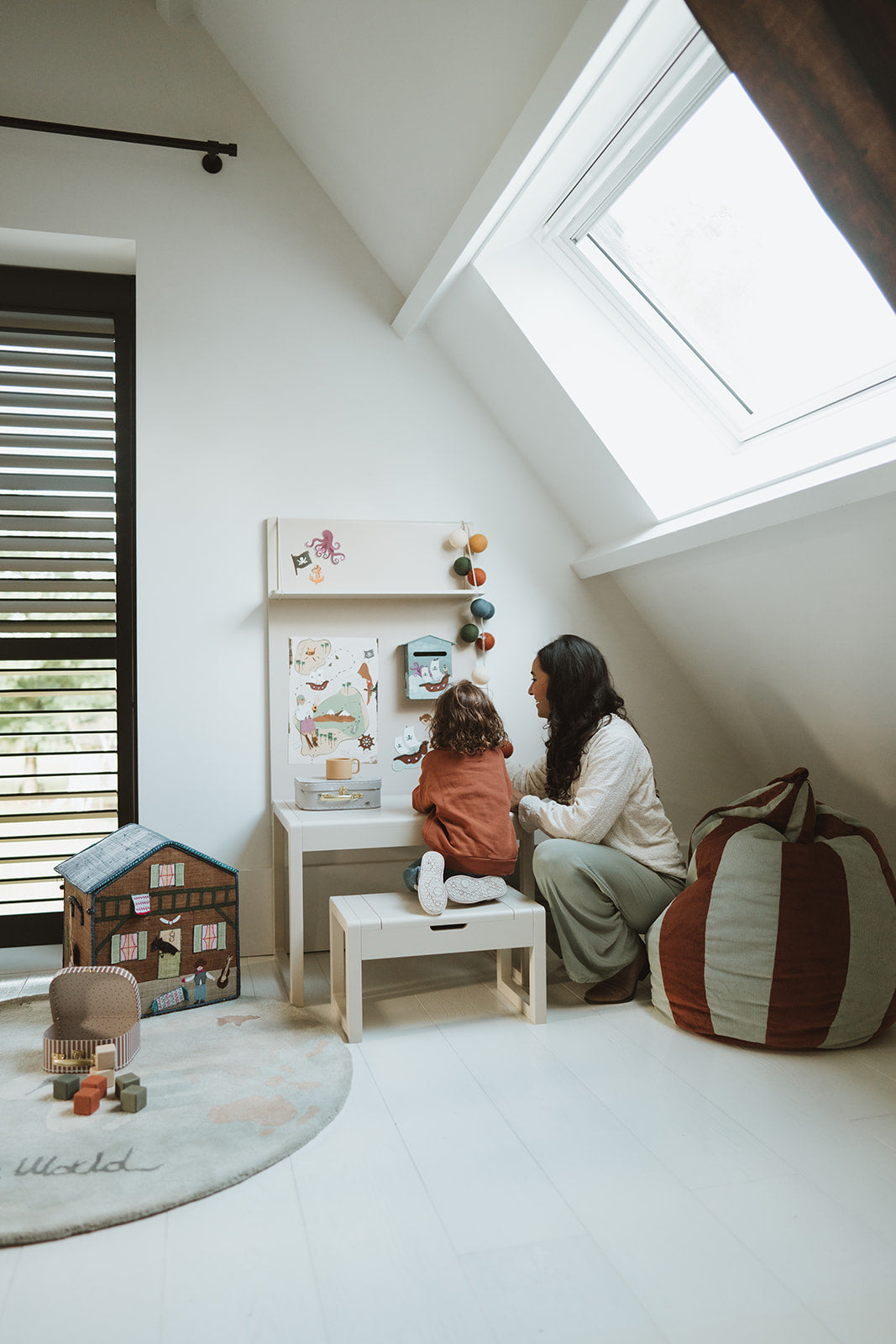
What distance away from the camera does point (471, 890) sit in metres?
2.50

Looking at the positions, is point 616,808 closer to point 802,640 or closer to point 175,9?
point 802,640

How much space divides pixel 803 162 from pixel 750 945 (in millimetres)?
1717

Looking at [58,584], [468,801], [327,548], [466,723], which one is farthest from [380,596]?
[58,584]

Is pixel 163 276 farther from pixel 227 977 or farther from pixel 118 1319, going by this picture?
pixel 118 1319

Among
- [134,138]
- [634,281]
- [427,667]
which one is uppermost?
[134,138]

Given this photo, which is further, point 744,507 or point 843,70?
point 744,507

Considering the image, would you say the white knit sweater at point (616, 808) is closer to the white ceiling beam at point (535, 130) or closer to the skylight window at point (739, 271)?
the skylight window at point (739, 271)

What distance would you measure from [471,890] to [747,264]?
171cm

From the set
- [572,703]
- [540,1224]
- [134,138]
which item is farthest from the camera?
[134,138]

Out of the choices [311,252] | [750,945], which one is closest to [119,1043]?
[750,945]

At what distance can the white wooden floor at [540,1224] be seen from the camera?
1.34 meters

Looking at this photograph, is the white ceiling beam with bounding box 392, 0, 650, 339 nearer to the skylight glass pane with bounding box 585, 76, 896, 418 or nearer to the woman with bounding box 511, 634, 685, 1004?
the skylight glass pane with bounding box 585, 76, 896, 418

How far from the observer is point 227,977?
268 cm

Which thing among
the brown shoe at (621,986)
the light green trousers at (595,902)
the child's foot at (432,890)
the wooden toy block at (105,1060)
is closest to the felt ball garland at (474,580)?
the light green trousers at (595,902)
